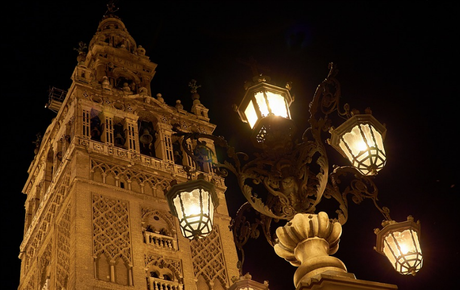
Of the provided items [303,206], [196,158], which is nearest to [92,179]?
[196,158]

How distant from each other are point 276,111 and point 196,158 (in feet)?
3.58

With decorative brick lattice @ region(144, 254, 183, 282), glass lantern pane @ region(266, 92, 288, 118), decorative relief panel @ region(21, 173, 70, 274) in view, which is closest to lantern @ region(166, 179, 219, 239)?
glass lantern pane @ region(266, 92, 288, 118)

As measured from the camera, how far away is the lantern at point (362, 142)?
6.73 metres

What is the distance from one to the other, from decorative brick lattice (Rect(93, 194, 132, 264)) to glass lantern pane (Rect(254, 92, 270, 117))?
14.3 m

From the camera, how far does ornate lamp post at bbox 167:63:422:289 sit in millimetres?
5957

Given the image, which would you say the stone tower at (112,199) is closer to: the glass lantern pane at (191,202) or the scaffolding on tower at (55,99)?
the scaffolding on tower at (55,99)

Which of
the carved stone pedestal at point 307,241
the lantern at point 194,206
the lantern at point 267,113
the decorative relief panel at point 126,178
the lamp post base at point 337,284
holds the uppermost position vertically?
the decorative relief panel at point 126,178

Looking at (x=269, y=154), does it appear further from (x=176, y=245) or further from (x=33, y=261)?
(x=33, y=261)

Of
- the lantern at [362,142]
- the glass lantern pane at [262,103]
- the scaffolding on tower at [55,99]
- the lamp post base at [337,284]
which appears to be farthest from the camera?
the scaffolding on tower at [55,99]

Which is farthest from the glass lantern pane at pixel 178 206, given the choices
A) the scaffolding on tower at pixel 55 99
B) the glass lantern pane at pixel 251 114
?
the scaffolding on tower at pixel 55 99

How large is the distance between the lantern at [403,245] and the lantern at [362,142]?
0.96 m

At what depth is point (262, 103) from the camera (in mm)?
7570

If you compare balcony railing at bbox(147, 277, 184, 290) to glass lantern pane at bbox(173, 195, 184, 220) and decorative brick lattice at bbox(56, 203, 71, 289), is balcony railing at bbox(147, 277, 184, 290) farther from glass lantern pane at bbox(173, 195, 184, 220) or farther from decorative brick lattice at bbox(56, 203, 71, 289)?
glass lantern pane at bbox(173, 195, 184, 220)

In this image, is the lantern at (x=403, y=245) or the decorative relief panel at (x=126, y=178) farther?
the decorative relief panel at (x=126, y=178)
